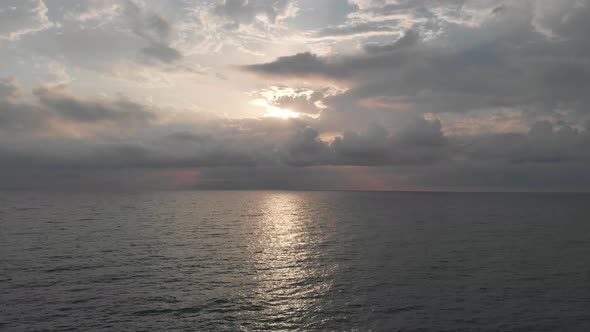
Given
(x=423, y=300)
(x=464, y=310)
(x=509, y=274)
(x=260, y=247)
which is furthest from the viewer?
(x=260, y=247)

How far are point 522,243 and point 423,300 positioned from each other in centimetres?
4695

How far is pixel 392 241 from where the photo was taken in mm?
71375

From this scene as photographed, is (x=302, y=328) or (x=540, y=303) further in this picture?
(x=540, y=303)

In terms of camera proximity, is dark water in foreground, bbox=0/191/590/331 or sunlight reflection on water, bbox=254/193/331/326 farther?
sunlight reflection on water, bbox=254/193/331/326

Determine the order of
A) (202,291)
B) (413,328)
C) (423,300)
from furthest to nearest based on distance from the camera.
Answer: (202,291), (423,300), (413,328)

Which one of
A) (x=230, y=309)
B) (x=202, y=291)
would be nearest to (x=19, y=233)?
(x=202, y=291)

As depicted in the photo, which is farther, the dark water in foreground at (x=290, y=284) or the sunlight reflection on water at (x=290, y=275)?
the sunlight reflection on water at (x=290, y=275)

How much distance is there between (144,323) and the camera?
28.4m

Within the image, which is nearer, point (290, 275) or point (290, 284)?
point (290, 284)

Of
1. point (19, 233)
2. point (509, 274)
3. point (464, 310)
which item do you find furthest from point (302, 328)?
point (19, 233)

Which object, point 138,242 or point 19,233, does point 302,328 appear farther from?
point 19,233

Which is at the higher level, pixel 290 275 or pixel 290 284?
pixel 290 284

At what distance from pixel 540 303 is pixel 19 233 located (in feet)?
309

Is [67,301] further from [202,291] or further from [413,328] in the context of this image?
[413,328]
